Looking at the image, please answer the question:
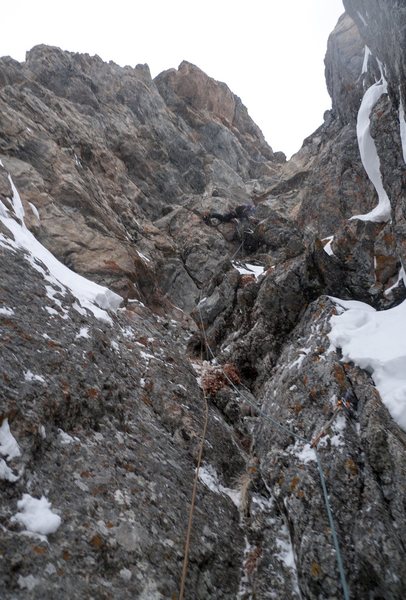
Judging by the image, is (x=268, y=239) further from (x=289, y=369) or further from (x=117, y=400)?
(x=117, y=400)

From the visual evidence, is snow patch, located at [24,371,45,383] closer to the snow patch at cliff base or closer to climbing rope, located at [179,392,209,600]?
climbing rope, located at [179,392,209,600]

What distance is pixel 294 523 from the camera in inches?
212

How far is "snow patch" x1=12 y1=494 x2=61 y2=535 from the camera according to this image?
3949 millimetres

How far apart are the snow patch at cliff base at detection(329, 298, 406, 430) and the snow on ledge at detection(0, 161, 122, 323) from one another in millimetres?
5727

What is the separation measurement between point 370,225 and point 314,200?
992cm

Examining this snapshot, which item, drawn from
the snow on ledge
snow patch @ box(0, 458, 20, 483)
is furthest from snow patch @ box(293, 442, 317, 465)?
the snow on ledge

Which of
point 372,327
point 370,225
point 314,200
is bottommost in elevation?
point 372,327

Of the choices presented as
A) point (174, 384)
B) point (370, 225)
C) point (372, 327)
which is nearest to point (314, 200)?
point (370, 225)

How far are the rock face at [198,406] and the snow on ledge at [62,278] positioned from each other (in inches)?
3.4

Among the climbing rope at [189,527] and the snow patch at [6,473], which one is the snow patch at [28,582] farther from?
the climbing rope at [189,527]

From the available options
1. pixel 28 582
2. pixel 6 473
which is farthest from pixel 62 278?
pixel 28 582

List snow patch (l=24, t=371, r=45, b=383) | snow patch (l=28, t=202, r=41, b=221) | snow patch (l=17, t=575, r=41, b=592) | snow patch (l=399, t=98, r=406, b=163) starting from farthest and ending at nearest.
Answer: snow patch (l=28, t=202, r=41, b=221), snow patch (l=399, t=98, r=406, b=163), snow patch (l=24, t=371, r=45, b=383), snow patch (l=17, t=575, r=41, b=592)

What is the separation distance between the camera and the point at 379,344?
6.87m

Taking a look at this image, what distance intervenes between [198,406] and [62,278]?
4.94 m
